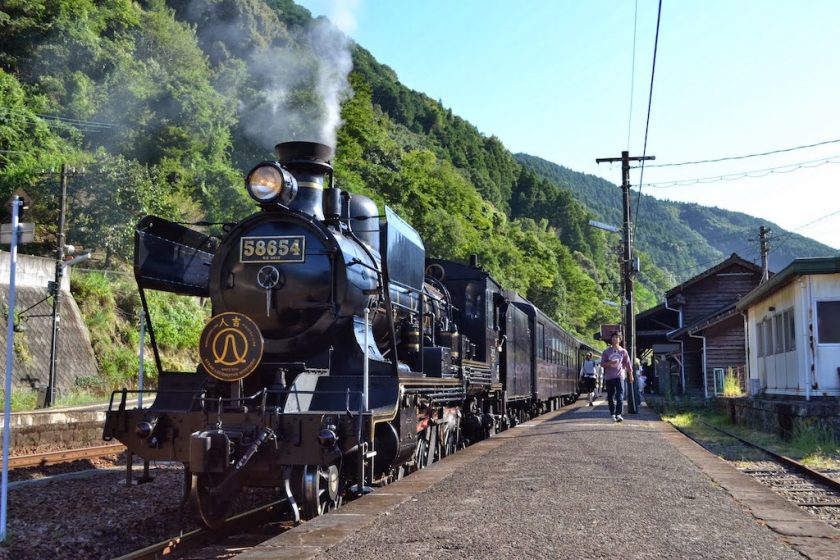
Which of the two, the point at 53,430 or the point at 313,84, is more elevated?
the point at 313,84

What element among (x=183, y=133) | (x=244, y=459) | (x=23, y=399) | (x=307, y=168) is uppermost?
(x=183, y=133)

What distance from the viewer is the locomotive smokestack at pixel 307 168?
8055 millimetres

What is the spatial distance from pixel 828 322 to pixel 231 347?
12164mm

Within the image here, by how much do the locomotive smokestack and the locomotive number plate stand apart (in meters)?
0.56

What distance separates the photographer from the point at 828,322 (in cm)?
1441

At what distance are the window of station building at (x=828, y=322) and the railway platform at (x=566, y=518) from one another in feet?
23.3

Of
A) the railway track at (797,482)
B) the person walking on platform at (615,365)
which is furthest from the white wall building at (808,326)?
the person walking on platform at (615,365)

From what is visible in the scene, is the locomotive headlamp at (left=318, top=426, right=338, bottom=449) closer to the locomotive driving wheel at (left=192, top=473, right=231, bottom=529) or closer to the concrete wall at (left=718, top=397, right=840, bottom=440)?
the locomotive driving wheel at (left=192, top=473, right=231, bottom=529)

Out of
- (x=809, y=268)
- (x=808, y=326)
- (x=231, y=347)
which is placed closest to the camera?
(x=231, y=347)

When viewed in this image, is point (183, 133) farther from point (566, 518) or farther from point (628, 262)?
point (566, 518)

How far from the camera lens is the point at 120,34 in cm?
6000

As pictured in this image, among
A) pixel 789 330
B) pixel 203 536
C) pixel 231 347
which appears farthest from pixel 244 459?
pixel 789 330

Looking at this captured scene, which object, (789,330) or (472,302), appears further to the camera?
(789,330)

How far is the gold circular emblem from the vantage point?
262 inches
